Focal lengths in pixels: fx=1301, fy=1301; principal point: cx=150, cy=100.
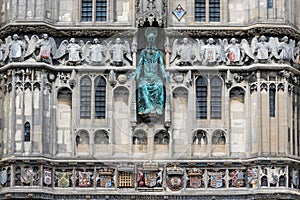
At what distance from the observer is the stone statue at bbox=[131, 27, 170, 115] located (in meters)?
38.6

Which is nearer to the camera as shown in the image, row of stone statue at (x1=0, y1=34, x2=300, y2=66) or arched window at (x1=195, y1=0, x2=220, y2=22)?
row of stone statue at (x1=0, y1=34, x2=300, y2=66)

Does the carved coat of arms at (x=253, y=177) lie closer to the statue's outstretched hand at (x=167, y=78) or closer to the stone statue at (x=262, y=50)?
the stone statue at (x=262, y=50)

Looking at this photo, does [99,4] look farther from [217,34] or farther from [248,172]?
[248,172]

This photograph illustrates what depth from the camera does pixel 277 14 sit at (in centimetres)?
3888

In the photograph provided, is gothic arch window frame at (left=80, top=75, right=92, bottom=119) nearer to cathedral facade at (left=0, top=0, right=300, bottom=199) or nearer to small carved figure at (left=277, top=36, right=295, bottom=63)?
cathedral facade at (left=0, top=0, right=300, bottom=199)

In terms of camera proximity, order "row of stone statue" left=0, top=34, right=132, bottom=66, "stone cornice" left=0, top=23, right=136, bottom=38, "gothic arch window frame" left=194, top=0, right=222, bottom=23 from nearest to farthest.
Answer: "row of stone statue" left=0, top=34, right=132, bottom=66 < "stone cornice" left=0, top=23, right=136, bottom=38 < "gothic arch window frame" left=194, top=0, right=222, bottom=23

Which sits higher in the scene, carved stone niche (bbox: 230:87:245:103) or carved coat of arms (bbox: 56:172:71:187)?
carved stone niche (bbox: 230:87:245:103)

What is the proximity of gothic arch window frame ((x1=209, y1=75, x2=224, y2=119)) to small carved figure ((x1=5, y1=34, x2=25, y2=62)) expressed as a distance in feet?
18.7

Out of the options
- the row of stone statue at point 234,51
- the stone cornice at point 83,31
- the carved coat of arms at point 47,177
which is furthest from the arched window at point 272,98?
the carved coat of arms at point 47,177

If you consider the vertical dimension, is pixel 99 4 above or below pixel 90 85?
above

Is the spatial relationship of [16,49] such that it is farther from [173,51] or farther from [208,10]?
[208,10]

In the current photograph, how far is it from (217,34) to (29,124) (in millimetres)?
6244

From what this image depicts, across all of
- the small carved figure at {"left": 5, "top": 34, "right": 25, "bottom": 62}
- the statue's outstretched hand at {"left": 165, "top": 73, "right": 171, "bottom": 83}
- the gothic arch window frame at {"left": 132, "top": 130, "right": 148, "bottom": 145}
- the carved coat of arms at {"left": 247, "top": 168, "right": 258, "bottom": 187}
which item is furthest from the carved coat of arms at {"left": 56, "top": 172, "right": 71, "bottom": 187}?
the carved coat of arms at {"left": 247, "top": 168, "right": 258, "bottom": 187}

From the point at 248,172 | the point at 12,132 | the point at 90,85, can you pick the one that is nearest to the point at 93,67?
the point at 90,85
